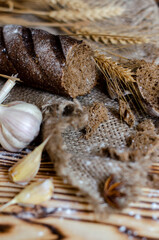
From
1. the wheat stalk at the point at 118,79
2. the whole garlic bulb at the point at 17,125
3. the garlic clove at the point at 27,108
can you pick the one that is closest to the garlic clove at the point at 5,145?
the whole garlic bulb at the point at 17,125

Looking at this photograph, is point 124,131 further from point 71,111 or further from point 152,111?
point 71,111

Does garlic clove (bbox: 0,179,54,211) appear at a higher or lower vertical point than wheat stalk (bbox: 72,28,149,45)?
lower

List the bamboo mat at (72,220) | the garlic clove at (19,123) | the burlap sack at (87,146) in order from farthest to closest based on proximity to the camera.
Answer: the garlic clove at (19,123) → the burlap sack at (87,146) → the bamboo mat at (72,220)

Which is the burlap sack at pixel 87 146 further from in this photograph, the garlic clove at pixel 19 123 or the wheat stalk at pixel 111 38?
the wheat stalk at pixel 111 38

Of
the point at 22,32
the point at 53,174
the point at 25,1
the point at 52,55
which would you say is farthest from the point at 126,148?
the point at 25,1

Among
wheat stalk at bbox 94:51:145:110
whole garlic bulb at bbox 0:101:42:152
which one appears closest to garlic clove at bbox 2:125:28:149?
whole garlic bulb at bbox 0:101:42:152

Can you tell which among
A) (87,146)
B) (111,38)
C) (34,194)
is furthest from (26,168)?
(111,38)

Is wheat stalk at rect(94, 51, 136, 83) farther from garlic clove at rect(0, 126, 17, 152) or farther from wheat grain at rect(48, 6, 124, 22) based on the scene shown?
garlic clove at rect(0, 126, 17, 152)
